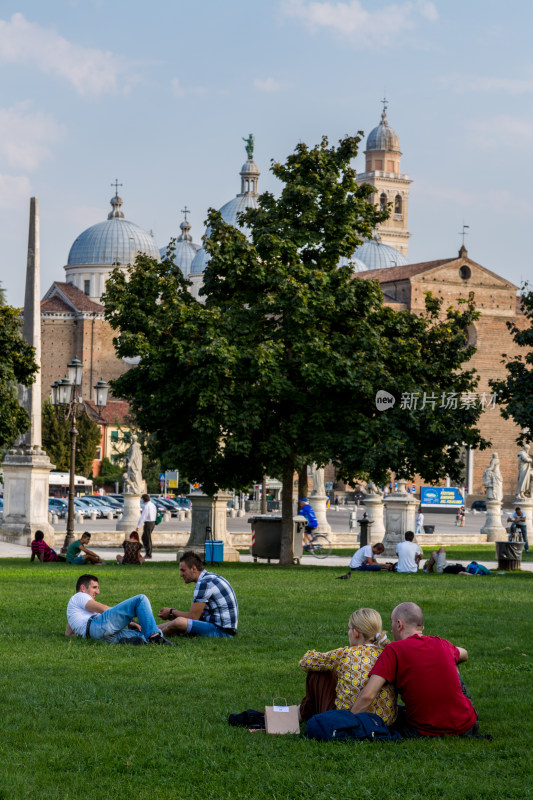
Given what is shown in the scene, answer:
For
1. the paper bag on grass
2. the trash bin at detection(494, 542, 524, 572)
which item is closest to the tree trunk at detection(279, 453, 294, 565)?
the trash bin at detection(494, 542, 524, 572)

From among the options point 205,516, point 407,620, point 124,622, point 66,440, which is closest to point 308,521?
point 205,516

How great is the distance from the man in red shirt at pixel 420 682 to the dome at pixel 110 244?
11310cm

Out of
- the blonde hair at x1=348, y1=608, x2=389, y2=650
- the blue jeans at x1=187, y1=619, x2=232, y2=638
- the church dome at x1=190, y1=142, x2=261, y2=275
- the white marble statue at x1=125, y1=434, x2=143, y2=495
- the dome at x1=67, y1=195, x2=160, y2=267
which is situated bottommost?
the blue jeans at x1=187, y1=619, x2=232, y2=638

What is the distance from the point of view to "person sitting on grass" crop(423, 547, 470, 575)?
2345 cm

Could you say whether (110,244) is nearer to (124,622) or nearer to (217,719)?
(124,622)

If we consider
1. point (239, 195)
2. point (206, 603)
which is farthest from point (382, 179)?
point (206, 603)

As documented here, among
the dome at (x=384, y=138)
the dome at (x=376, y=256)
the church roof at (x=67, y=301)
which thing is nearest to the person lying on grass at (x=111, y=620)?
the church roof at (x=67, y=301)

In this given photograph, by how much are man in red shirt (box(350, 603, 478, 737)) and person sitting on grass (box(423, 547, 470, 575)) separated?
53.3ft

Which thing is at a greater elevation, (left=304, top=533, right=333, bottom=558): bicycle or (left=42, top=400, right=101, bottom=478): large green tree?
(left=42, top=400, right=101, bottom=478): large green tree

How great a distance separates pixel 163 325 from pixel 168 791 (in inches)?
743

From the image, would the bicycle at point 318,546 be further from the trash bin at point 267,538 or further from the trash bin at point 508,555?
the trash bin at point 508,555

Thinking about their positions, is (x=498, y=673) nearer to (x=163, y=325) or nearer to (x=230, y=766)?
(x=230, y=766)

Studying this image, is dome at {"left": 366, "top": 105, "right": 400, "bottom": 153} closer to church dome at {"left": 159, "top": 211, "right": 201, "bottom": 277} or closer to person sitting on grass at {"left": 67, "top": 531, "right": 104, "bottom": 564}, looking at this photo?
church dome at {"left": 159, "top": 211, "right": 201, "bottom": 277}

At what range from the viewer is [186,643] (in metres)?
11.0
